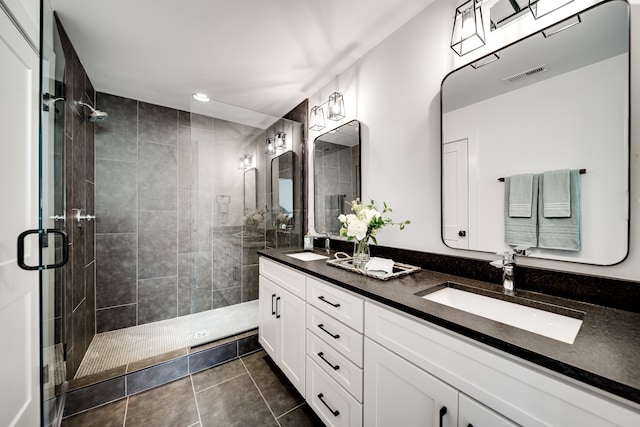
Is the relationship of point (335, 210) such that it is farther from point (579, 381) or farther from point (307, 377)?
point (579, 381)

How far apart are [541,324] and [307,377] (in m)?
1.19

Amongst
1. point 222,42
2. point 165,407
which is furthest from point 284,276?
point 222,42

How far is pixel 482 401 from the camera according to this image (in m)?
0.68

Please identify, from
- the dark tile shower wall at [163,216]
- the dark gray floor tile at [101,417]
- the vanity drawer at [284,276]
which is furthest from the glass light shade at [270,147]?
the dark gray floor tile at [101,417]

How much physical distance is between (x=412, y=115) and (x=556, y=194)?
0.87m

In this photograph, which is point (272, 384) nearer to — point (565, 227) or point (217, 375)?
point (217, 375)

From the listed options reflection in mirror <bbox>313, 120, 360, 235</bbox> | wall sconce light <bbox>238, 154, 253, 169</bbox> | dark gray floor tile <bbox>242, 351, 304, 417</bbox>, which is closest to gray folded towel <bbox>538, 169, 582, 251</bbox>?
reflection in mirror <bbox>313, 120, 360, 235</bbox>

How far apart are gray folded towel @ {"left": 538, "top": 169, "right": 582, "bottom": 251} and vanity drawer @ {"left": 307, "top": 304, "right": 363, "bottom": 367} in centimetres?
89

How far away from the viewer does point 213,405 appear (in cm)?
156

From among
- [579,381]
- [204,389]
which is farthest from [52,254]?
[579,381]

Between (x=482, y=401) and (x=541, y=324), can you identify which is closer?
(x=482, y=401)

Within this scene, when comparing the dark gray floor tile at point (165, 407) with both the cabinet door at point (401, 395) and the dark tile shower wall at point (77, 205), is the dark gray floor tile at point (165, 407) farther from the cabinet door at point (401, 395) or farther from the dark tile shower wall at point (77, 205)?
the cabinet door at point (401, 395)

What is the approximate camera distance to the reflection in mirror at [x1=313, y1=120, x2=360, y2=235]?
6.38 feet

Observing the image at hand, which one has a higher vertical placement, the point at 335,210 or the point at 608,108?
the point at 608,108
